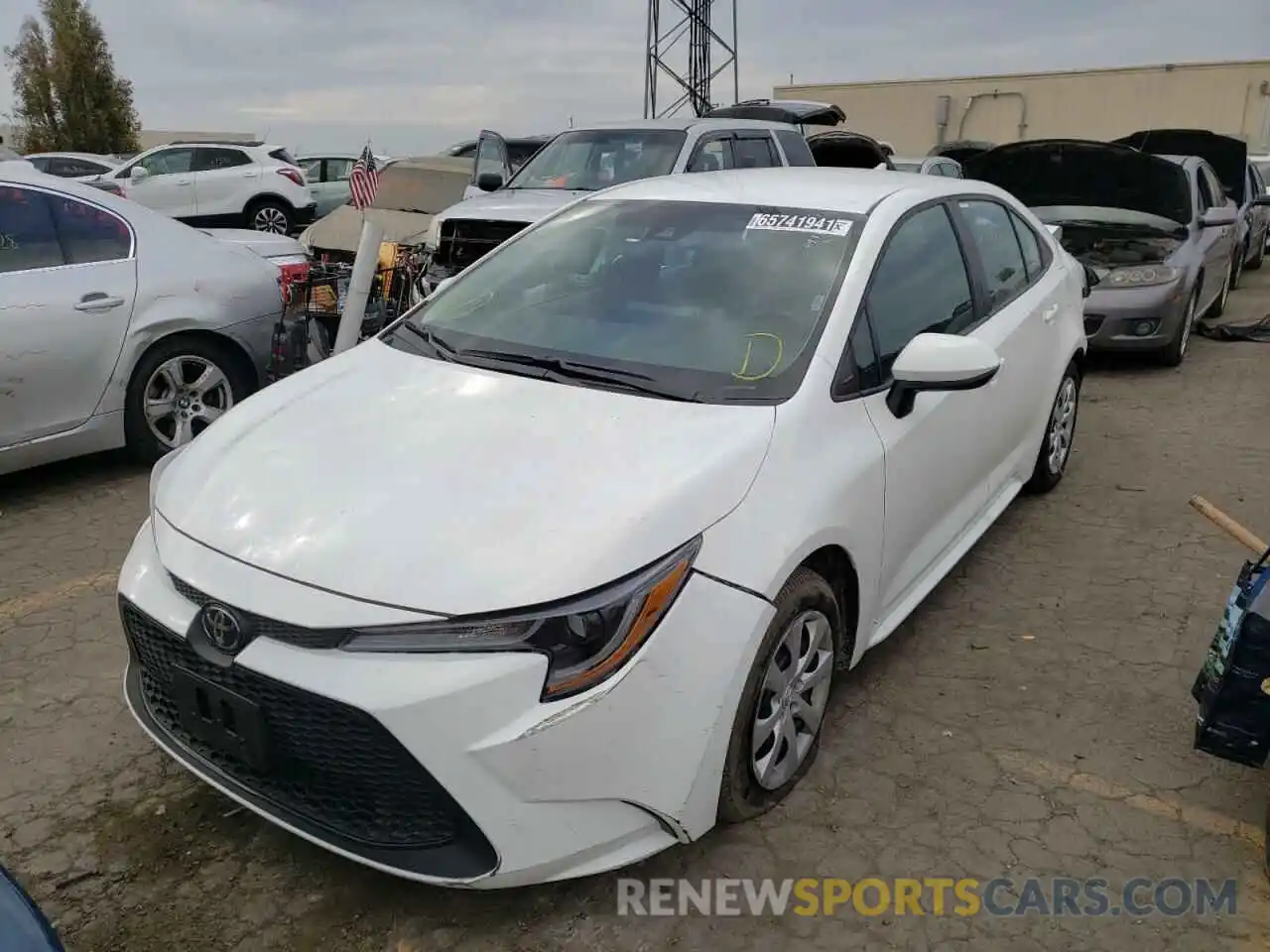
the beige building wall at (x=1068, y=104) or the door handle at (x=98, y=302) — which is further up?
the beige building wall at (x=1068, y=104)

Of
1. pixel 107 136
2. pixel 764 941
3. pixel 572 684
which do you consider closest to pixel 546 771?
pixel 572 684

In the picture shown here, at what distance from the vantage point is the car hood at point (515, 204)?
6961mm

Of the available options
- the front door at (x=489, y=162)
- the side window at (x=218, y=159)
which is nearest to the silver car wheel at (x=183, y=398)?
the front door at (x=489, y=162)

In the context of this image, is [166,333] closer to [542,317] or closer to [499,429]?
[542,317]

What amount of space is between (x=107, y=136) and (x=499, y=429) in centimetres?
3569

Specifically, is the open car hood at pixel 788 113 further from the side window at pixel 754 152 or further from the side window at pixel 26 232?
the side window at pixel 26 232

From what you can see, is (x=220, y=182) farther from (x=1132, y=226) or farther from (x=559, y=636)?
(x=559, y=636)

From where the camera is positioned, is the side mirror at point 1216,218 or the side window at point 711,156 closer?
the side mirror at point 1216,218

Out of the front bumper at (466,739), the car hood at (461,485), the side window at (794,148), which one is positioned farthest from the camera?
the side window at (794,148)

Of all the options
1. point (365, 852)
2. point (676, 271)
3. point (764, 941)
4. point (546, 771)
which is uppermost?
point (676, 271)

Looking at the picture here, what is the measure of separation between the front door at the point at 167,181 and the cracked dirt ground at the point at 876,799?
1200cm

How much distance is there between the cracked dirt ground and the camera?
229 cm

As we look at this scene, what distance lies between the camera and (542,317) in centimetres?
316

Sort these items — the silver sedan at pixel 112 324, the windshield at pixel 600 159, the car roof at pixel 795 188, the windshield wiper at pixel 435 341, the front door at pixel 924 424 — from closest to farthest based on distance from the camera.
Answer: the front door at pixel 924 424 < the windshield wiper at pixel 435 341 < the car roof at pixel 795 188 < the silver sedan at pixel 112 324 < the windshield at pixel 600 159
